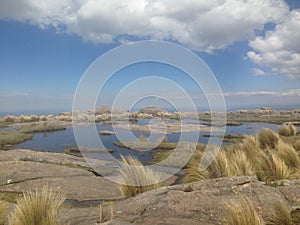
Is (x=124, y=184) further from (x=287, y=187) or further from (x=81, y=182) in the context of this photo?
(x=287, y=187)

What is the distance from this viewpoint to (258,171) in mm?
9070

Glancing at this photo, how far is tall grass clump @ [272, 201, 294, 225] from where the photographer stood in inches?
180

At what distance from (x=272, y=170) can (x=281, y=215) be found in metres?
4.48

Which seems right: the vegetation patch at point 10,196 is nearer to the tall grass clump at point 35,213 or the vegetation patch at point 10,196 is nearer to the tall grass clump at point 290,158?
the tall grass clump at point 35,213

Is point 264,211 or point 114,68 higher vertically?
point 114,68

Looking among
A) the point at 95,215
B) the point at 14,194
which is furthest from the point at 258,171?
the point at 14,194

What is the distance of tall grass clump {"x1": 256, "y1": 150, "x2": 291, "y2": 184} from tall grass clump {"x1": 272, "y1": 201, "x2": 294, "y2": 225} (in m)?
3.98

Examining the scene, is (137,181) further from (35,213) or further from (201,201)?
(35,213)

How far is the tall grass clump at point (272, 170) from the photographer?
8586 mm

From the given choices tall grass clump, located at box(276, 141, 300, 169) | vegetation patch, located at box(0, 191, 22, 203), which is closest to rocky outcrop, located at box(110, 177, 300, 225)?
tall grass clump, located at box(276, 141, 300, 169)

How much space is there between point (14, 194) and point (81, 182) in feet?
8.46

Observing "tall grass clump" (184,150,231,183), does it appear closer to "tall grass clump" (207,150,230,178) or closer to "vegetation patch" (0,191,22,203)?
"tall grass clump" (207,150,230,178)

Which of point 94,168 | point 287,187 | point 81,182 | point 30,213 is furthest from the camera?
point 94,168

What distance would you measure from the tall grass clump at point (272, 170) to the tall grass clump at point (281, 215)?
157 inches
